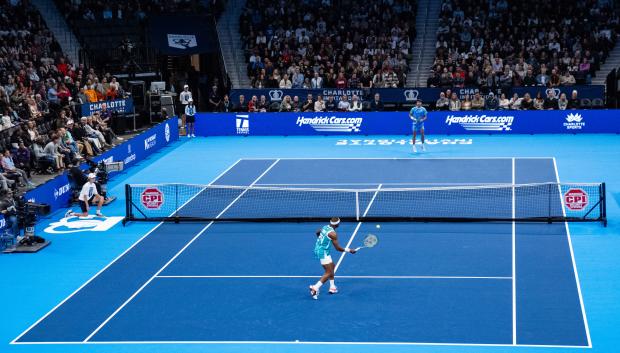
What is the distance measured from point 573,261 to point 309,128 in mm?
22954

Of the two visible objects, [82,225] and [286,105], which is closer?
[82,225]

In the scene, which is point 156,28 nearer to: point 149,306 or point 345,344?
point 149,306

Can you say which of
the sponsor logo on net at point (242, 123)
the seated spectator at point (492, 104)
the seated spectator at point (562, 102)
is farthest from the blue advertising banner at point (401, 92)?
the sponsor logo on net at point (242, 123)

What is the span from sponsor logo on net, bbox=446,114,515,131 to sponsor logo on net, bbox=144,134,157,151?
12.7 m

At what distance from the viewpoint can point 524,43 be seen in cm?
4725

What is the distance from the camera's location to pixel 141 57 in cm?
4875

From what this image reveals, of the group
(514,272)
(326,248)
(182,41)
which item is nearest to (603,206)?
(514,272)

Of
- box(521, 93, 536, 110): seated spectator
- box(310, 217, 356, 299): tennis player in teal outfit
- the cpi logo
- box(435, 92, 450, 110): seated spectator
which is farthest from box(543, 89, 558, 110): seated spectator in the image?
box(310, 217, 356, 299): tennis player in teal outfit

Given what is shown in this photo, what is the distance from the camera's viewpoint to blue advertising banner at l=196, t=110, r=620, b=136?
41156mm

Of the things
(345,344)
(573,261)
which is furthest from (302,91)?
(345,344)

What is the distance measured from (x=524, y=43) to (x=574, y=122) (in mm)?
7388

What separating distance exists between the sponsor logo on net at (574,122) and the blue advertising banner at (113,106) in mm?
18905

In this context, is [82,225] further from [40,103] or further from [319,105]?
[319,105]

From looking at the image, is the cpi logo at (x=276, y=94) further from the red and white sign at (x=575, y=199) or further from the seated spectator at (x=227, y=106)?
the red and white sign at (x=575, y=199)
